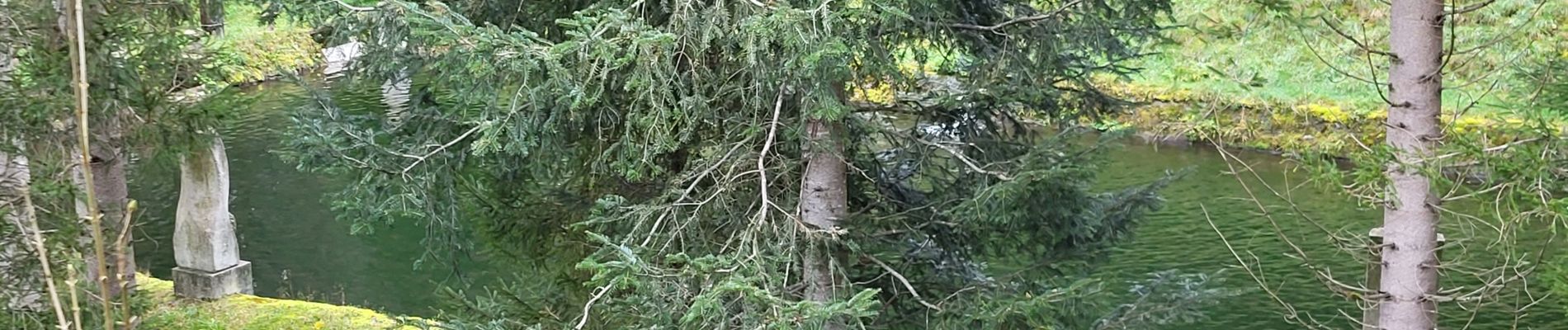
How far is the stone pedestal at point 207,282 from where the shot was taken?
28.5ft

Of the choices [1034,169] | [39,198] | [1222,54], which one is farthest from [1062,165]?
[1222,54]

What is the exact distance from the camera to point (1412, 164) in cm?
371

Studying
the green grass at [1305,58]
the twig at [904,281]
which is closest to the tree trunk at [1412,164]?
the twig at [904,281]

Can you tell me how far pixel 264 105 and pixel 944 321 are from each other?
48.3 ft

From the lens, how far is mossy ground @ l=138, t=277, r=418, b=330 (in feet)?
26.9

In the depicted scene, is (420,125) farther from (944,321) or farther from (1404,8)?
(1404,8)

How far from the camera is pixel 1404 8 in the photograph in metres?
3.89

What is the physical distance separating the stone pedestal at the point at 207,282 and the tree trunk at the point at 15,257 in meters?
3.56

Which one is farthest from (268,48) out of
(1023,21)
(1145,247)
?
(1023,21)

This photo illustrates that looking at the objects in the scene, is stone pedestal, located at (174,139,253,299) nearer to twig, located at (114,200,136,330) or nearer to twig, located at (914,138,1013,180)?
twig, located at (914,138,1013,180)

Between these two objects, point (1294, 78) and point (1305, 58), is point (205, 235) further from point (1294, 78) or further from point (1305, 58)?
point (1305, 58)

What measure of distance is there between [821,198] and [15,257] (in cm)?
277

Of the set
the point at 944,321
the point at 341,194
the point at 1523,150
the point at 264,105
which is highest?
the point at 1523,150

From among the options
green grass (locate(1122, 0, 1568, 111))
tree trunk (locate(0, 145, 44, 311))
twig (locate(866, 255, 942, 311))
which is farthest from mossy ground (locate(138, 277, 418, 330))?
green grass (locate(1122, 0, 1568, 111))
